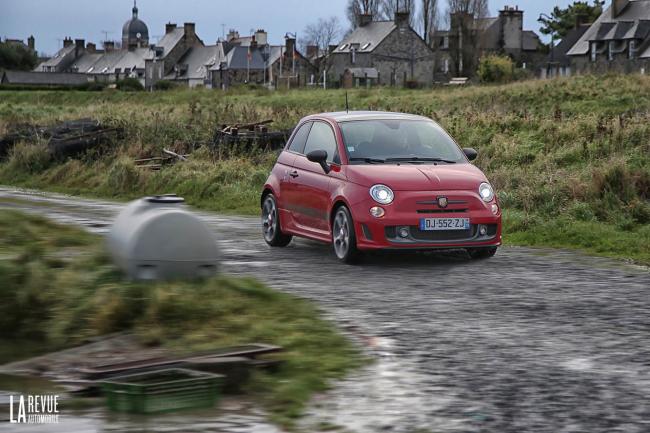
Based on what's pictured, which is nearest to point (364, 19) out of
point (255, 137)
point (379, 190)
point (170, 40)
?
point (170, 40)

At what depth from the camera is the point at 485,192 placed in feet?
42.5

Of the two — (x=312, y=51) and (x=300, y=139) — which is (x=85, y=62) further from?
(x=300, y=139)

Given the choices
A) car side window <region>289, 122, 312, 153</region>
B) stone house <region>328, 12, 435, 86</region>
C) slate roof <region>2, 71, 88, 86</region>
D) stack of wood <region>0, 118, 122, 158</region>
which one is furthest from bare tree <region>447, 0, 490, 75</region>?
car side window <region>289, 122, 312, 153</region>

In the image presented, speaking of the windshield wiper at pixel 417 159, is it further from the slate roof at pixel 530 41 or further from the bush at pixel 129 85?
the slate roof at pixel 530 41

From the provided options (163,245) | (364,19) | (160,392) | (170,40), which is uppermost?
(364,19)

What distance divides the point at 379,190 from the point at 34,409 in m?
6.77

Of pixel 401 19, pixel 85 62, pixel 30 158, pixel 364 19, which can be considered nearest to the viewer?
pixel 30 158

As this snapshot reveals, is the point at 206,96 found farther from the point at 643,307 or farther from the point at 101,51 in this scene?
the point at 101,51

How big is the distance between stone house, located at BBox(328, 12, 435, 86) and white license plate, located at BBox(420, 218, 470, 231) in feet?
320

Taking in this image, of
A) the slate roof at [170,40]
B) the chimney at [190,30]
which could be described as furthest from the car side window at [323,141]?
the chimney at [190,30]

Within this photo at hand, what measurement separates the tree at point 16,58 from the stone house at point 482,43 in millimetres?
62301

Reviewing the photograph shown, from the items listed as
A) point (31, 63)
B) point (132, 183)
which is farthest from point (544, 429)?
point (31, 63)

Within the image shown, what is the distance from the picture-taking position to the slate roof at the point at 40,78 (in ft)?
455

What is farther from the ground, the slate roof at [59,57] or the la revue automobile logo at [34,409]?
the slate roof at [59,57]
